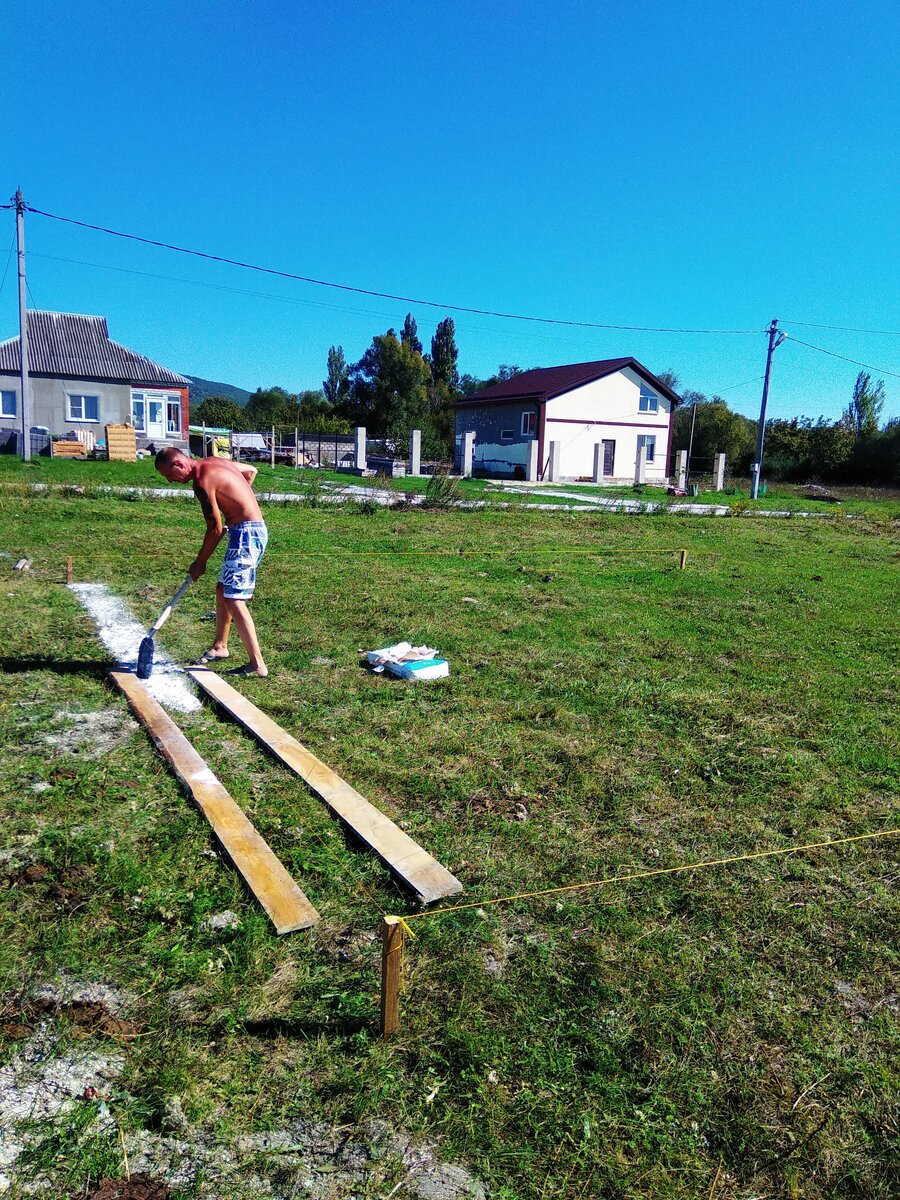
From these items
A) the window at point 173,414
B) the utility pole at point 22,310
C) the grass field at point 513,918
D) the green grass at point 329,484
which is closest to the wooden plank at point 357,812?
the grass field at point 513,918

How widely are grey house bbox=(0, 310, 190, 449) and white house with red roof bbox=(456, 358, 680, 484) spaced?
13.2 m

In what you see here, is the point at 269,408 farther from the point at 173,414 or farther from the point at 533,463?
the point at 533,463

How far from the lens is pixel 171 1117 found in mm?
2076

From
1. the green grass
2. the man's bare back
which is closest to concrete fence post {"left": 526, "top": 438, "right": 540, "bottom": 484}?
the green grass

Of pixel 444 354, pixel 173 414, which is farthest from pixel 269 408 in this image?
pixel 173 414

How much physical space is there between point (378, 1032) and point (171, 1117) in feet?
1.96

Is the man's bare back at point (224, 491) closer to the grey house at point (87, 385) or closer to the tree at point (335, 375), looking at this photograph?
the grey house at point (87, 385)

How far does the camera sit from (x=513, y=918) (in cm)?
300

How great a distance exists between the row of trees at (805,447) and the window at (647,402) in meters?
4.33

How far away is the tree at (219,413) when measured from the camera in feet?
254

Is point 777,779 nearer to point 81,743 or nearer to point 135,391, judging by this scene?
point 81,743

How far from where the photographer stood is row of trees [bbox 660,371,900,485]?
147ft

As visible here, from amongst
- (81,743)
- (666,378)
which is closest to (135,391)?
(81,743)

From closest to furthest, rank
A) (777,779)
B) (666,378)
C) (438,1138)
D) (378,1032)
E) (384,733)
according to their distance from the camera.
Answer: (438,1138) → (378,1032) → (777,779) → (384,733) → (666,378)
